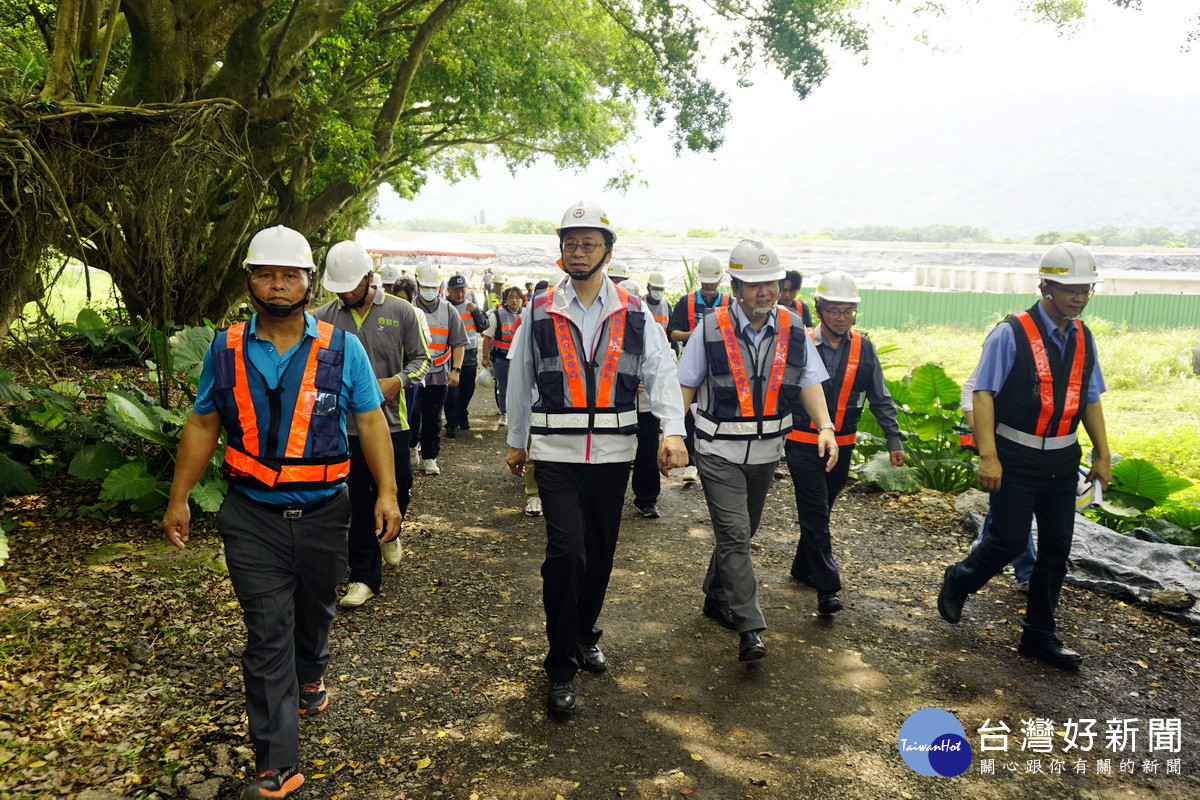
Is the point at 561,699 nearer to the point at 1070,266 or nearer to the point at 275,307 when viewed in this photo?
the point at 275,307

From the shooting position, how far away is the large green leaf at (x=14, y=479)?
6.43m

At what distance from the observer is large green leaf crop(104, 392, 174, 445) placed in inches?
243

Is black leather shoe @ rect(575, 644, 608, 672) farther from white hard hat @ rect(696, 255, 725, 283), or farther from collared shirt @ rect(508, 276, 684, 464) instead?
white hard hat @ rect(696, 255, 725, 283)

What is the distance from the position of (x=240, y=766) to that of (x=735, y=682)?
2413 millimetres

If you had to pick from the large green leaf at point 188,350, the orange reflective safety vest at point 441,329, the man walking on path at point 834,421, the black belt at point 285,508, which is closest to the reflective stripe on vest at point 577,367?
the black belt at point 285,508

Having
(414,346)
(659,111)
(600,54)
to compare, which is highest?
(600,54)

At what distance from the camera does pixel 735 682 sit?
181 inches

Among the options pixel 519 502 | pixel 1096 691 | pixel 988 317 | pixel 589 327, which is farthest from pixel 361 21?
pixel 988 317

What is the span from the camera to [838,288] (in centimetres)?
591

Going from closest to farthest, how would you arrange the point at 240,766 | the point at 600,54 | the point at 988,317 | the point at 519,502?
the point at 240,766 < the point at 519,502 < the point at 600,54 < the point at 988,317

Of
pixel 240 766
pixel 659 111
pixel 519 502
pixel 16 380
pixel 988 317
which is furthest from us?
pixel 988 317

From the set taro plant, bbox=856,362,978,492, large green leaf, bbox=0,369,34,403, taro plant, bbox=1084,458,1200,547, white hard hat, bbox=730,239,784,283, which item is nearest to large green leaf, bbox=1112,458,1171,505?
taro plant, bbox=1084,458,1200,547

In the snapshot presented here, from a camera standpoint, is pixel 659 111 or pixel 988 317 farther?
pixel 988 317

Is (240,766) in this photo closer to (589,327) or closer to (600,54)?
(589,327)
